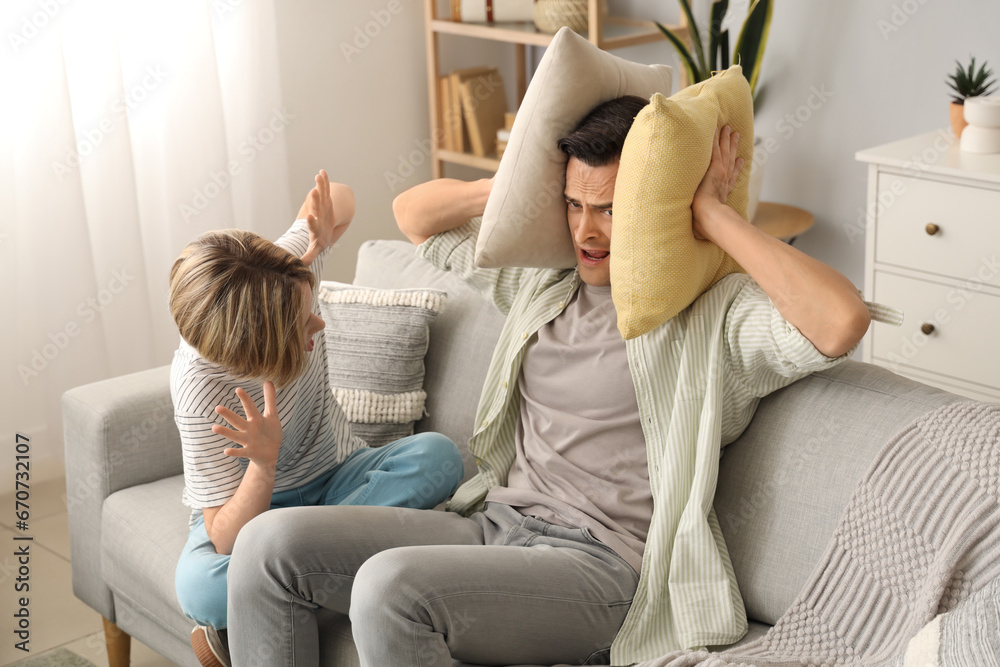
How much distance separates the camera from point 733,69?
1531mm

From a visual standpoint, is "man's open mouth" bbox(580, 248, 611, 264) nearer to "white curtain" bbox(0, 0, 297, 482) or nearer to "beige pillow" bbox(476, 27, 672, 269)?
"beige pillow" bbox(476, 27, 672, 269)

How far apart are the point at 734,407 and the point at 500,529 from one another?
407 mm

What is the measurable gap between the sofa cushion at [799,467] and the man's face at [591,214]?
1.08 ft

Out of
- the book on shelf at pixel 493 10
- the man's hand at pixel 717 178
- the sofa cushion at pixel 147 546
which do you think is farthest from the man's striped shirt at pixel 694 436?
the book on shelf at pixel 493 10

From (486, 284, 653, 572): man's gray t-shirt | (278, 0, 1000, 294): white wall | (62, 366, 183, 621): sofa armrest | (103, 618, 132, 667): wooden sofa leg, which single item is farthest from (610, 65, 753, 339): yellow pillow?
(278, 0, 1000, 294): white wall

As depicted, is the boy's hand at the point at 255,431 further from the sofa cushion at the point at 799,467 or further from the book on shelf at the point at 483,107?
the book on shelf at the point at 483,107

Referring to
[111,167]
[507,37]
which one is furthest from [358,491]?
[507,37]

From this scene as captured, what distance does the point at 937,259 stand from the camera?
251 cm

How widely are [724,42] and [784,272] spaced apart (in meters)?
1.76

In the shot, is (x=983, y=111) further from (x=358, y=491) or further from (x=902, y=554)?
(x=358, y=491)

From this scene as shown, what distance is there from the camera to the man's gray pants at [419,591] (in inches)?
52.0

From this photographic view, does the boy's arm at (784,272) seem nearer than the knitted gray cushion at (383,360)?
Yes

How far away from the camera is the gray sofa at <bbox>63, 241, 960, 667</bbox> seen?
55.4 inches

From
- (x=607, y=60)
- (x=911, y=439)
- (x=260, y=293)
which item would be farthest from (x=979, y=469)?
(x=260, y=293)
